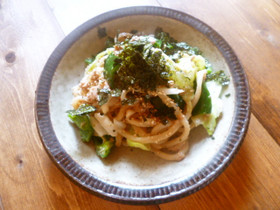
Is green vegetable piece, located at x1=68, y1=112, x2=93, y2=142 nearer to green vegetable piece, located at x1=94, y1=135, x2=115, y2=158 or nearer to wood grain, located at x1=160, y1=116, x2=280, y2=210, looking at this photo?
green vegetable piece, located at x1=94, y1=135, x2=115, y2=158

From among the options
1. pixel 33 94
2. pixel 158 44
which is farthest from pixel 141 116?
pixel 33 94

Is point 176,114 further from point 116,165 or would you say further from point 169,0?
point 169,0

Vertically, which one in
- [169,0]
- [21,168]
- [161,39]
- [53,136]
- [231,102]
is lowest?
[21,168]

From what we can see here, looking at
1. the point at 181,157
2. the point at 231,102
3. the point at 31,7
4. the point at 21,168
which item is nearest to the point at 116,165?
the point at 181,157

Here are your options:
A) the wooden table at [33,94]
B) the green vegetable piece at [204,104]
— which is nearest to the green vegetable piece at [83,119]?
the wooden table at [33,94]

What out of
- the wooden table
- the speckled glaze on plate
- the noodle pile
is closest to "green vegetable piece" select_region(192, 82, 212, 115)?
the noodle pile

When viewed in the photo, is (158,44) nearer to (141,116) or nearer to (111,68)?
(111,68)
